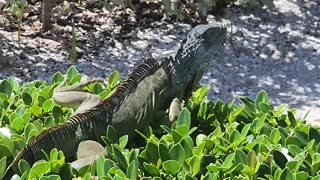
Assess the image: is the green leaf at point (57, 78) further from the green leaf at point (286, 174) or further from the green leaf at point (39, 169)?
the green leaf at point (286, 174)

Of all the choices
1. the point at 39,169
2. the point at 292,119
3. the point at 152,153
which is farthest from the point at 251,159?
the point at 39,169

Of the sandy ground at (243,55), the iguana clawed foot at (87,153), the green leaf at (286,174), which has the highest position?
the green leaf at (286,174)

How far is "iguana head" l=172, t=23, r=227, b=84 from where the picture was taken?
3881mm

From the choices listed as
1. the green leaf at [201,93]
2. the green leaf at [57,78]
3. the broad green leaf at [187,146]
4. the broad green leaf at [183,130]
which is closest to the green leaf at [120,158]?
the broad green leaf at [187,146]

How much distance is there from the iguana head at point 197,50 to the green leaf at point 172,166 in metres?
1.29

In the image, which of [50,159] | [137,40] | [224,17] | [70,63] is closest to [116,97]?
[50,159]

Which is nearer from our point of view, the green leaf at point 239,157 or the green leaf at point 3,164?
the green leaf at point 3,164

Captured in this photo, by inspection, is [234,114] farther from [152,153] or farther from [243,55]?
[243,55]

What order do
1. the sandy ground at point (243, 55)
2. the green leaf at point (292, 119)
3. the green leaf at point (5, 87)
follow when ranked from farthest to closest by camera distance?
the sandy ground at point (243, 55), the green leaf at point (5, 87), the green leaf at point (292, 119)

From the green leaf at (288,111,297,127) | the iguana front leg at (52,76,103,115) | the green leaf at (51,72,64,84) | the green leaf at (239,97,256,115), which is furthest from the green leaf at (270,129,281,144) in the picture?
the green leaf at (51,72,64,84)

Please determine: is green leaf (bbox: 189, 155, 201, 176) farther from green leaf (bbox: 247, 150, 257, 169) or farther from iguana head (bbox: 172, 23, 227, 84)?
iguana head (bbox: 172, 23, 227, 84)

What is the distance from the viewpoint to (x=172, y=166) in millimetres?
2596

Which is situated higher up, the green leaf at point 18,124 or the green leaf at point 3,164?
the green leaf at point 3,164

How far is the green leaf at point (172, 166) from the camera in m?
2.58
